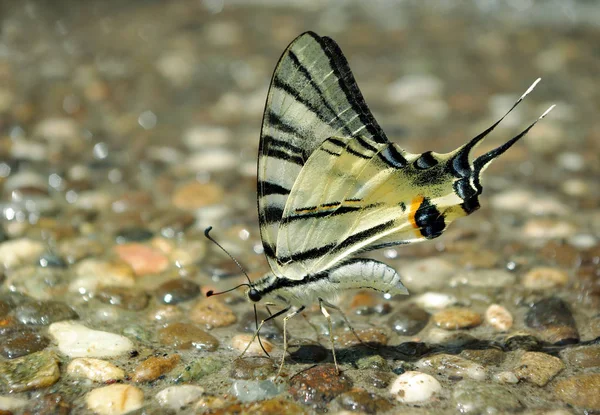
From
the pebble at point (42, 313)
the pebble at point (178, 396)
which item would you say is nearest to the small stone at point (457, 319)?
the pebble at point (178, 396)

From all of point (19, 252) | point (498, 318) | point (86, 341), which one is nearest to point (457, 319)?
point (498, 318)

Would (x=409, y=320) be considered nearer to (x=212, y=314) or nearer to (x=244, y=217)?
(x=212, y=314)

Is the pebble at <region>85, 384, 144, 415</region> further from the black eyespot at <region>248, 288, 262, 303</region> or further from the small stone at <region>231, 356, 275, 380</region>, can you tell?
the black eyespot at <region>248, 288, 262, 303</region>

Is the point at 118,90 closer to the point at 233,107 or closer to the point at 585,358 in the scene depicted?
the point at 233,107

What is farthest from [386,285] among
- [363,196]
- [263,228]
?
[263,228]

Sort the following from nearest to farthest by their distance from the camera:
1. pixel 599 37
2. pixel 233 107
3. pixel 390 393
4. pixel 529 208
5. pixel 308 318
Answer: pixel 390 393 < pixel 308 318 < pixel 529 208 < pixel 233 107 < pixel 599 37

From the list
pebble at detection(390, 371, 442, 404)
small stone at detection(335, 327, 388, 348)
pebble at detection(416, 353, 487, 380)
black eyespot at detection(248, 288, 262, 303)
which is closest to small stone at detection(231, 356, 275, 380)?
black eyespot at detection(248, 288, 262, 303)
